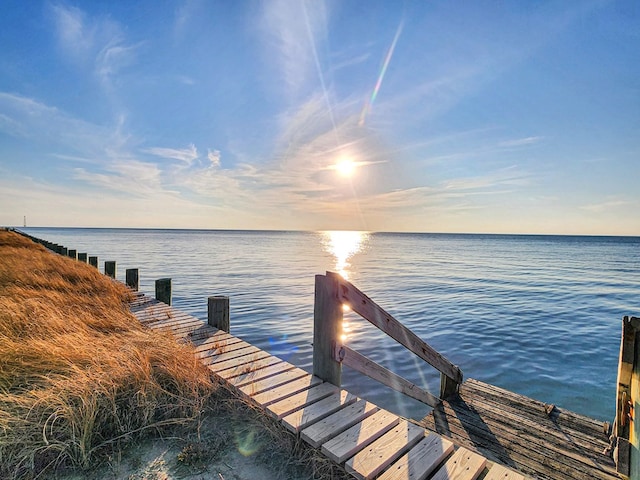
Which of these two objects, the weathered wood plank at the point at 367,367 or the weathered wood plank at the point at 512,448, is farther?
the weathered wood plank at the point at 512,448

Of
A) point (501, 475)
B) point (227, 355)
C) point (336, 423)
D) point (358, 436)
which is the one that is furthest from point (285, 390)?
point (501, 475)

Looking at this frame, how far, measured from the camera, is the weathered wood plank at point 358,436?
2863 millimetres

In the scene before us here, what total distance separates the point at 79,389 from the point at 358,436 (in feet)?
9.33

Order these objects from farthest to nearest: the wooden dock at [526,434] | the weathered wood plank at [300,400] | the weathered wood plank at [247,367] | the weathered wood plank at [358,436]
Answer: the wooden dock at [526,434]
the weathered wood plank at [247,367]
the weathered wood plank at [300,400]
the weathered wood plank at [358,436]

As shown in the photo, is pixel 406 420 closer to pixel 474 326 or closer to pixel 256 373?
pixel 256 373

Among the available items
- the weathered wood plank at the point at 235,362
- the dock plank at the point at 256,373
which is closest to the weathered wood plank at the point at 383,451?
the dock plank at the point at 256,373

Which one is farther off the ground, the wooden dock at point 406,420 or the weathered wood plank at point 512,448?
the wooden dock at point 406,420

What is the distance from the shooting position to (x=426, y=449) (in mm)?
3010

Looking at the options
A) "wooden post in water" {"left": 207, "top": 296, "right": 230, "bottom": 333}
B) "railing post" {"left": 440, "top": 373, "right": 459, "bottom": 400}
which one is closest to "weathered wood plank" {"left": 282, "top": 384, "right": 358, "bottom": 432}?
"railing post" {"left": 440, "top": 373, "right": 459, "bottom": 400}

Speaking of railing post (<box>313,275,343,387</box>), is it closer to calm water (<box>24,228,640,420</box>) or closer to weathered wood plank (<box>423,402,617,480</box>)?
weathered wood plank (<box>423,402,617,480</box>)

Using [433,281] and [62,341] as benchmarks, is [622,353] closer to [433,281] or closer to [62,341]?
[62,341]

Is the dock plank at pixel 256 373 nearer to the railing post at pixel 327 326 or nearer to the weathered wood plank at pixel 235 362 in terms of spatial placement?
the weathered wood plank at pixel 235 362

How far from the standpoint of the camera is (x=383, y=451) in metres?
2.94

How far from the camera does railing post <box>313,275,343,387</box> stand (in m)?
3.95
